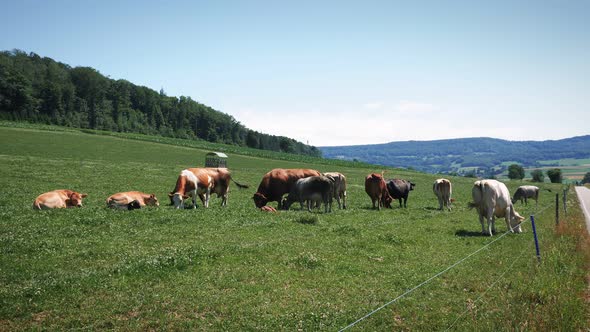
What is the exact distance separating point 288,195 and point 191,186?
5856 millimetres

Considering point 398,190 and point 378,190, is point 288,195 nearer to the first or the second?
point 378,190

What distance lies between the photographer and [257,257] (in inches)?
490

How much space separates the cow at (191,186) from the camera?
70.0ft

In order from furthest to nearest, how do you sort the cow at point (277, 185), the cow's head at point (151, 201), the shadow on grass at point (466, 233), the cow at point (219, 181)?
1. the cow at point (277, 185)
2. the cow at point (219, 181)
3. the cow's head at point (151, 201)
4. the shadow on grass at point (466, 233)

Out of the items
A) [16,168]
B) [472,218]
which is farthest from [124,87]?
[472,218]

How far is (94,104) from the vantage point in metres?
132

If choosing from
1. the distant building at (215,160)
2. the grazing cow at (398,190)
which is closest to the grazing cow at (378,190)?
the grazing cow at (398,190)

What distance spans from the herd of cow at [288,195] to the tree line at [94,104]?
277 ft

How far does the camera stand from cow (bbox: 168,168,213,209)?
21.3 meters

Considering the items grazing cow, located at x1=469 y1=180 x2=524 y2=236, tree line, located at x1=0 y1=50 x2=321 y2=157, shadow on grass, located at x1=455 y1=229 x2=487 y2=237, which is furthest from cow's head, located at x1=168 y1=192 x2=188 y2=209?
tree line, located at x1=0 y1=50 x2=321 y2=157

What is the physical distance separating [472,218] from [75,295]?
74.7ft

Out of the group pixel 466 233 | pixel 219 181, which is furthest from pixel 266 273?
pixel 219 181

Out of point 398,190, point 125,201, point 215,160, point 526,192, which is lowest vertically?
point 526,192

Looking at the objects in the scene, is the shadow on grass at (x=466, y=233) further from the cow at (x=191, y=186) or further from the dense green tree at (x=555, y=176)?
the dense green tree at (x=555, y=176)
